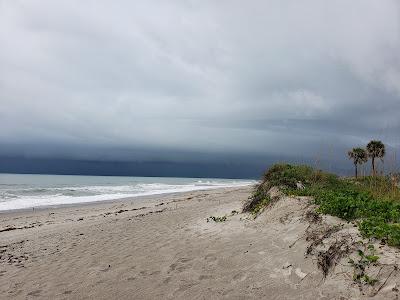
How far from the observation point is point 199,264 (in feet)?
23.6

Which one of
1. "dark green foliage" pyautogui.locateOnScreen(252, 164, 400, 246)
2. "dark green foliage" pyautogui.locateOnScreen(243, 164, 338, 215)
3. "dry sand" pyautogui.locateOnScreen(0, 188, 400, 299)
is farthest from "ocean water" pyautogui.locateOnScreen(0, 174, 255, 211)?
"dark green foliage" pyautogui.locateOnScreen(252, 164, 400, 246)

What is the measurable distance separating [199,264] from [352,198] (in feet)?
12.5

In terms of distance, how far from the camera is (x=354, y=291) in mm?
4910

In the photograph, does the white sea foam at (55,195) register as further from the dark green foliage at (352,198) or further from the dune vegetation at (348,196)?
the dark green foliage at (352,198)

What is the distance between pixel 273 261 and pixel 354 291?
1868 mm

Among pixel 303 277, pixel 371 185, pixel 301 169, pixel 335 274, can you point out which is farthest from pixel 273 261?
pixel 301 169

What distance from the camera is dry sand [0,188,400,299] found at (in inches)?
217

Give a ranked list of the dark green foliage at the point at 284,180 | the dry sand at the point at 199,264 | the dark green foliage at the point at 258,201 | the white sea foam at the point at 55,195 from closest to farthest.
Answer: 1. the dry sand at the point at 199,264
2. the dark green foliage at the point at 258,201
3. the dark green foliage at the point at 284,180
4. the white sea foam at the point at 55,195

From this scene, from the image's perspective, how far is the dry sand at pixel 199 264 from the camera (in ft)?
18.1

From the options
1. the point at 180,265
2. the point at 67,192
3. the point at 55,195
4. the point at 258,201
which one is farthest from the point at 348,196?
the point at 67,192

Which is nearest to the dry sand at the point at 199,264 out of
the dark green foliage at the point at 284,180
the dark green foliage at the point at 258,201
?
the dark green foliage at the point at 258,201

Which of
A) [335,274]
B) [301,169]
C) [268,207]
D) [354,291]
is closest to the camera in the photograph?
[354,291]

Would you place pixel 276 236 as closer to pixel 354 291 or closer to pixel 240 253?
pixel 240 253

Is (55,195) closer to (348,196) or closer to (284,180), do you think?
(284,180)
